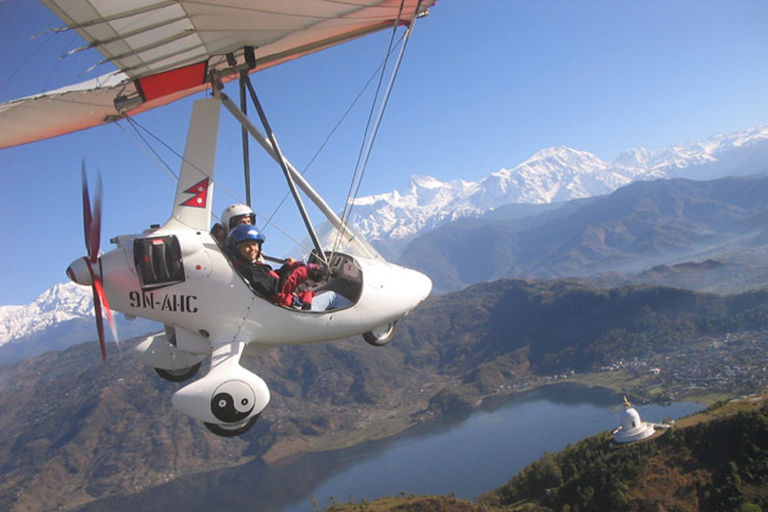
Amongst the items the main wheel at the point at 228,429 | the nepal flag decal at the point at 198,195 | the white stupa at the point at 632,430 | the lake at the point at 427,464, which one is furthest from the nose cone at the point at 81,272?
the lake at the point at 427,464

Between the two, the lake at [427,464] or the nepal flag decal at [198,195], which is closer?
the nepal flag decal at [198,195]

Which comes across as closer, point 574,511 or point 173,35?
point 173,35

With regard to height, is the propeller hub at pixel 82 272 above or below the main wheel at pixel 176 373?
above

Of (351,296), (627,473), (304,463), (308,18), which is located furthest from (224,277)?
(304,463)

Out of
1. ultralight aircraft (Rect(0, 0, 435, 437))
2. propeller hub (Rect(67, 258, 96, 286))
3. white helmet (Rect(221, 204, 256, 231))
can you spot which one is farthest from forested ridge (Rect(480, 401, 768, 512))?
propeller hub (Rect(67, 258, 96, 286))

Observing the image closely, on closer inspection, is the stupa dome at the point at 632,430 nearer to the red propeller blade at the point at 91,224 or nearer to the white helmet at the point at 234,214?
the white helmet at the point at 234,214

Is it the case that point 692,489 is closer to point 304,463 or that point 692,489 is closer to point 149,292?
point 149,292
